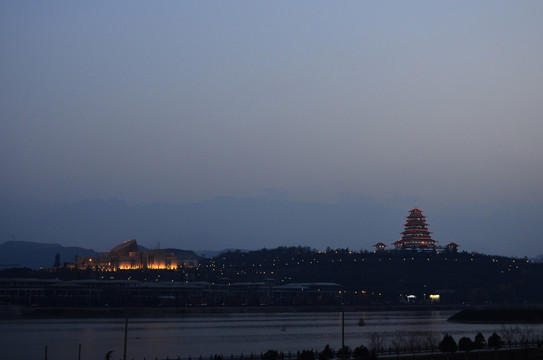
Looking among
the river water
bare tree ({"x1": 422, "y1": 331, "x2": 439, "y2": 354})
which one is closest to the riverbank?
the river water

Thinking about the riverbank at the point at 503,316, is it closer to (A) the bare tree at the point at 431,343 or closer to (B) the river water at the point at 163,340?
(B) the river water at the point at 163,340

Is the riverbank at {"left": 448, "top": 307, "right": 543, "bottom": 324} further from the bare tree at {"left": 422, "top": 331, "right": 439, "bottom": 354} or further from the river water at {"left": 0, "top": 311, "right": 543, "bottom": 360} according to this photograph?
the bare tree at {"left": 422, "top": 331, "right": 439, "bottom": 354}

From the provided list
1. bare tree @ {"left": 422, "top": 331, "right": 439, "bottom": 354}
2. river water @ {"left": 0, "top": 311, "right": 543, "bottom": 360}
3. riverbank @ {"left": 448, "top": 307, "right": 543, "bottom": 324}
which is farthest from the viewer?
riverbank @ {"left": 448, "top": 307, "right": 543, "bottom": 324}

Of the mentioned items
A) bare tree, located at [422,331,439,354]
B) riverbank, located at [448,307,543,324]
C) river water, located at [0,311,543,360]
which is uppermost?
riverbank, located at [448,307,543,324]

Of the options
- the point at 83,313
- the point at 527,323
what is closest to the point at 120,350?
the point at 527,323

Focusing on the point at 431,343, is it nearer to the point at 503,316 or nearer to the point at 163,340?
the point at 163,340

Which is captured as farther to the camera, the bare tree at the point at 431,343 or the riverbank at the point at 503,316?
the riverbank at the point at 503,316

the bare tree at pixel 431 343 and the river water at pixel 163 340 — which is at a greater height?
the bare tree at pixel 431 343

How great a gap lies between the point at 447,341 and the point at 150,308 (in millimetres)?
131592

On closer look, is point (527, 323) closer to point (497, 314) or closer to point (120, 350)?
point (497, 314)

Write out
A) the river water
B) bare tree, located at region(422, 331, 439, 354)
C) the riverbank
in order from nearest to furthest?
bare tree, located at region(422, 331, 439, 354) → the river water → the riverbank

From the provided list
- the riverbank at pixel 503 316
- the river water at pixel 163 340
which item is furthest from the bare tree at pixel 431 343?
the riverbank at pixel 503 316

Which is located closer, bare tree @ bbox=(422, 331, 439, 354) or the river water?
bare tree @ bbox=(422, 331, 439, 354)

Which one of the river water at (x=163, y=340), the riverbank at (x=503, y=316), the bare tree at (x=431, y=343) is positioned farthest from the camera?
the riverbank at (x=503, y=316)
